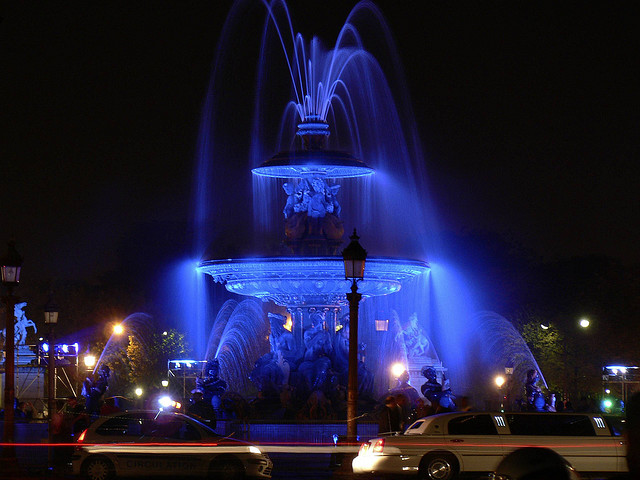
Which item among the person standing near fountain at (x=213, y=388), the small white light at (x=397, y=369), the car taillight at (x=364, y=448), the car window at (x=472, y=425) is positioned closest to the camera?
the car window at (x=472, y=425)

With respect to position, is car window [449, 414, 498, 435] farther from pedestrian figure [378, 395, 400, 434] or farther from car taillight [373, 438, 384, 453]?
pedestrian figure [378, 395, 400, 434]

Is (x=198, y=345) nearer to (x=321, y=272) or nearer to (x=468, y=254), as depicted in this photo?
(x=468, y=254)

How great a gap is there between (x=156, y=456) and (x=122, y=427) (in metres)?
0.73

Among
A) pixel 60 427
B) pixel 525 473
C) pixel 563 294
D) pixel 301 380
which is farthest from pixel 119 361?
pixel 525 473

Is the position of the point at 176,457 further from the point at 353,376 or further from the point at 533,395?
the point at 533,395

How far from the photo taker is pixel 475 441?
62.4ft

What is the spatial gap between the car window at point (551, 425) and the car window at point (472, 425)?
31 cm

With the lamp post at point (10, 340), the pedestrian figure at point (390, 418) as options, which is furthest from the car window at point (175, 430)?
the pedestrian figure at point (390, 418)

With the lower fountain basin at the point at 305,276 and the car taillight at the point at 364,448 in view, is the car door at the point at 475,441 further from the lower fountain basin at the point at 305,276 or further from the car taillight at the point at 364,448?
the lower fountain basin at the point at 305,276

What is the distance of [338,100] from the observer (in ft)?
132

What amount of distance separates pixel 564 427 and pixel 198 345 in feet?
163

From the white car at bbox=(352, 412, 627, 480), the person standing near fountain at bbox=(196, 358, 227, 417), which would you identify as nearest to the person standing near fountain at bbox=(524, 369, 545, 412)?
the person standing near fountain at bbox=(196, 358, 227, 417)

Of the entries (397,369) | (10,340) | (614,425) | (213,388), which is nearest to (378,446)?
(614,425)

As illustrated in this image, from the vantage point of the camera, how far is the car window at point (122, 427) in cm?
1973
